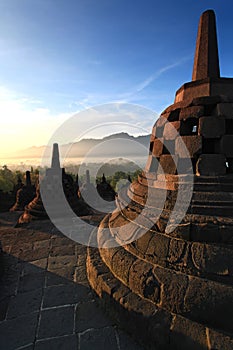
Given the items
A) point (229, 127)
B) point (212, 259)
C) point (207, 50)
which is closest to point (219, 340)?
point (212, 259)

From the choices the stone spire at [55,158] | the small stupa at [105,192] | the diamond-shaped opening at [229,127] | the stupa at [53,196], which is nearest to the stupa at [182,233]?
the diamond-shaped opening at [229,127]

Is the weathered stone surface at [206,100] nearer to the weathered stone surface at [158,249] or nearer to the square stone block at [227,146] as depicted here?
the square stone block at [227,146]

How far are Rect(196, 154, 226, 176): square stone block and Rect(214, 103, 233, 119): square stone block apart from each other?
647 mm

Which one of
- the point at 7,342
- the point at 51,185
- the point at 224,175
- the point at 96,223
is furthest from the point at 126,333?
the point at 51,185

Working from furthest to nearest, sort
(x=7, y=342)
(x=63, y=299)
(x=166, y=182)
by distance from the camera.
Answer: (x=166, y=182) < (x=63, y=299) < (x=7, y=342)

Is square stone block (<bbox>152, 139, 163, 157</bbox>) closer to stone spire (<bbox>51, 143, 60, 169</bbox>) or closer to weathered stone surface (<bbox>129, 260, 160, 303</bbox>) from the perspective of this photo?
weathered stone surface (<bbox>129, 260, 160, 303</bbox>)

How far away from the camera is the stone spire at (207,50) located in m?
3.88

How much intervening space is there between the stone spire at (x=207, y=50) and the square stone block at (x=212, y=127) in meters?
1.13

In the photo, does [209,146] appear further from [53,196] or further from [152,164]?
[53,196]

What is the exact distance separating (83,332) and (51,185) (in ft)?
24.5

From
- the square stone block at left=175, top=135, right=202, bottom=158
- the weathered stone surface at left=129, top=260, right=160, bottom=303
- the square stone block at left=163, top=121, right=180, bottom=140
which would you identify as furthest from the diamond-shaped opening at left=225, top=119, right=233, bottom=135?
the weathered stone surface at left=129, top=260, right=160, bottom=303

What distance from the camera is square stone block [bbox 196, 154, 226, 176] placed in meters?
3.18

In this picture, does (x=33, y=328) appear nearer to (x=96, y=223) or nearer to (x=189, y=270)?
(x=189, y=270)

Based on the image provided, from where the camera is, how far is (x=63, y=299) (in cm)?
309
